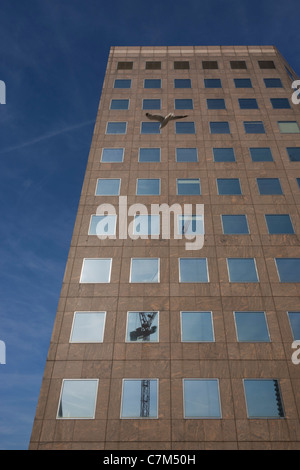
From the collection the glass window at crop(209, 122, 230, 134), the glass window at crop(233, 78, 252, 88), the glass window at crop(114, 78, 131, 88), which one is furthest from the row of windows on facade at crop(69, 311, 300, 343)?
the glass window at crop(114, 78, 131, 88)

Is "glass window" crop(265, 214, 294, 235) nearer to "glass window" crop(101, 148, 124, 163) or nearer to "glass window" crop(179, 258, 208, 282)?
"glass window" crop(179, 258, 208, 282)

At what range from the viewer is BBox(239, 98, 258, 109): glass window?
3662 cm

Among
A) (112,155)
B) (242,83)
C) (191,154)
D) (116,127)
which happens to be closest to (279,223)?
(191,154)

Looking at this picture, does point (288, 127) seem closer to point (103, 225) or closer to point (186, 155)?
point (186, 155)

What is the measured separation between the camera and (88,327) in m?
22.2

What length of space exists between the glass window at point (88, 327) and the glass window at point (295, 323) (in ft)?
38.6

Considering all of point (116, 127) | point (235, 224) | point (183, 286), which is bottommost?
point (183, 286)

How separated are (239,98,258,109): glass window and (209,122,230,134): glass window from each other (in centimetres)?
378

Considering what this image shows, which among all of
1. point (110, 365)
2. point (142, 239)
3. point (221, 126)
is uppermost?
point (221, 126)

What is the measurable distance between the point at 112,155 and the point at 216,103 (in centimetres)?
1311
